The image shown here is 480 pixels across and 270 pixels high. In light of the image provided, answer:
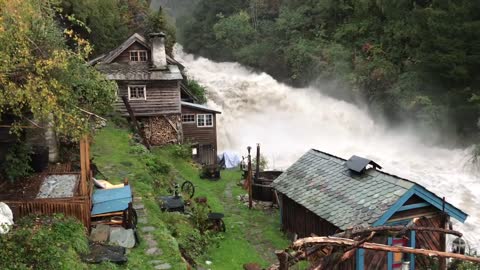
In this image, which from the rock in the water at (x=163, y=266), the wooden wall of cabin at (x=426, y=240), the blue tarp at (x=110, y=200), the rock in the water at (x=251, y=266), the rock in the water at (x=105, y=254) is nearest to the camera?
the rock in the water at (x=105, y=254)

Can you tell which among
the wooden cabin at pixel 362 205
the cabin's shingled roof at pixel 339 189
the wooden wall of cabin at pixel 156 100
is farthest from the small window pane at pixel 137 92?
the wooden cabin at pixel 362 205

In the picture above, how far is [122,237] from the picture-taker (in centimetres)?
1201

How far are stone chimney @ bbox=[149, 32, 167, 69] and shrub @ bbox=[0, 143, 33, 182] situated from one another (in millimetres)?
16500

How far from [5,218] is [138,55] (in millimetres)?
20655

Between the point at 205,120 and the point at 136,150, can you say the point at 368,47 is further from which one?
the point at 136,150

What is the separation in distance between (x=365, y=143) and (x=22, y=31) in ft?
102

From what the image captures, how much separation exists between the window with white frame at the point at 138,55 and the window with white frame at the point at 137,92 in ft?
5.66

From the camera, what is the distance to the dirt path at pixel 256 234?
53.8ft

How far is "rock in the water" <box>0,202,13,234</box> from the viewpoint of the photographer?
956cm

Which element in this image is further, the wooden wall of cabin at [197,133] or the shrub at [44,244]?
the wooden wall of cabin at [197,133]

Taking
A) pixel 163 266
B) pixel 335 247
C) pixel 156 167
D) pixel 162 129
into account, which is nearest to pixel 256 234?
pixel 156 167

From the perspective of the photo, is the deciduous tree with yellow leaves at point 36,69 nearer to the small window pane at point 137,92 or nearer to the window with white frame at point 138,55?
the small window pane at point 137,92

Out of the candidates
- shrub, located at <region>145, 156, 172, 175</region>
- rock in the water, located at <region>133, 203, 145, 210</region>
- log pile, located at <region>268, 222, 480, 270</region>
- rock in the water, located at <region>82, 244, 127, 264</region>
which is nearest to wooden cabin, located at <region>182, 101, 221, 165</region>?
shrub, located at <region>145, 156, 172, 175</region>

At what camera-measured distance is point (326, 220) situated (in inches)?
572
